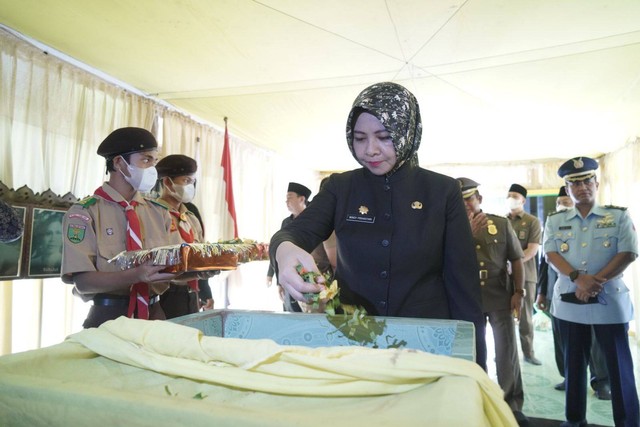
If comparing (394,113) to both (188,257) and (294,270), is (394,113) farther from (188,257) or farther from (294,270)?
(188,257)

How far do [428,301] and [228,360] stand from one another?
29.1 inches

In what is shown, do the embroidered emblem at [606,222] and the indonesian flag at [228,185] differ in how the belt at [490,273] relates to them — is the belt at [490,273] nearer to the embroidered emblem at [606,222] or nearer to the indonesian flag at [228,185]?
the embroidered emblem at [606,222]

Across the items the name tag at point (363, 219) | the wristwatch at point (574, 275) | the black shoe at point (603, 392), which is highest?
the name tag at point (363, 219)

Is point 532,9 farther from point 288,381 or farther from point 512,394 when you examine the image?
point 288,381

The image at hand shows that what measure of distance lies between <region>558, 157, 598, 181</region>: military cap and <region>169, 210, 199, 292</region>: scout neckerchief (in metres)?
2.42

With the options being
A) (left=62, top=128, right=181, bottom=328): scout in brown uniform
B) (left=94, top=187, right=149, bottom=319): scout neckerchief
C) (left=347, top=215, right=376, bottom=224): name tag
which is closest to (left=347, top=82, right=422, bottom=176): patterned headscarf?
(left=347, top=215, right=376, bottom=224): name tag

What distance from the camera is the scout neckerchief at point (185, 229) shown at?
2459 millimetres

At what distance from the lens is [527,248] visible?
171 inches

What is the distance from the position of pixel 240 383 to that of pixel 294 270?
45 centimetres

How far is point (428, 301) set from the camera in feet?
3.98

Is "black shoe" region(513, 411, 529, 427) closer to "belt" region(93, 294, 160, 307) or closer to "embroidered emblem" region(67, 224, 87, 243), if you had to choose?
"belt" region(93, 294, 160, 307)

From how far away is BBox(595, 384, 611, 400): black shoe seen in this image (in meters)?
3.34

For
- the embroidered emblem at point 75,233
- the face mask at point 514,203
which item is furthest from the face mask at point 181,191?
the face mask at point 514,203

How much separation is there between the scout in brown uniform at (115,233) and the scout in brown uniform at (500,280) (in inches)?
83.1
